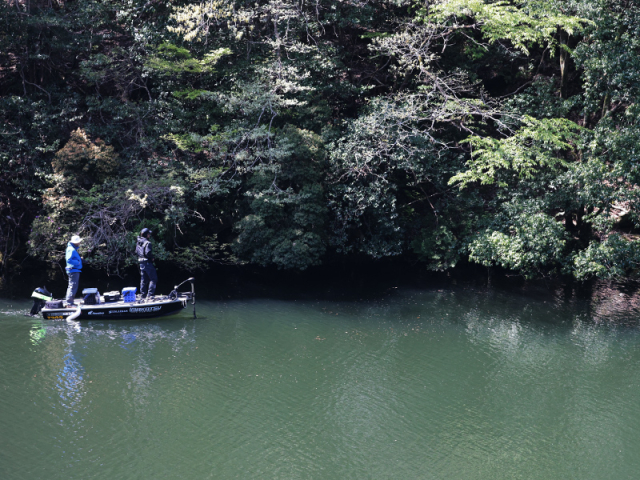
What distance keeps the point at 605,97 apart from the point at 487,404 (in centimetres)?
906

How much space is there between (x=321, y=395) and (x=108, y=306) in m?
5.00

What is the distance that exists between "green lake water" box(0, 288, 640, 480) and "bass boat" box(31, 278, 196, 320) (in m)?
0.25

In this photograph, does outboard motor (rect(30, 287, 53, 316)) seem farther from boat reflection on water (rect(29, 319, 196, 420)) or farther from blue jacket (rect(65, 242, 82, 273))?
blue jacket (rect(65, 242, 82, 273))

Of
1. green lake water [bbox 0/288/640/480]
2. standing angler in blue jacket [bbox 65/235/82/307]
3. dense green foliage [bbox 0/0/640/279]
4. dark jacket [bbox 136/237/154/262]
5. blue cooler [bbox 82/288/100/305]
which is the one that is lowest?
green lake water [bbox 0/288/640/480]

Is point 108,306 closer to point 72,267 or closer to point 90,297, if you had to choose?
point 90,297

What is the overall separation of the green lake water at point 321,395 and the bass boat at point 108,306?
9.9 inches

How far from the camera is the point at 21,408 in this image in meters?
8.10

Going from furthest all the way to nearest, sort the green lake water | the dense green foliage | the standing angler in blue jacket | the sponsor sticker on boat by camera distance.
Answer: the dense green foliage
the sponsor sticker on boat
the standing angler in blue jacket
the green lake water

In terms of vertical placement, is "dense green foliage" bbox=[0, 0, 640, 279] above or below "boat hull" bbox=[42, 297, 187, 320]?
above

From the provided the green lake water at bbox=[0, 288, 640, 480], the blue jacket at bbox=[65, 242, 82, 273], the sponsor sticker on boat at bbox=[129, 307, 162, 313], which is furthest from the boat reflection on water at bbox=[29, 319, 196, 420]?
the blue jacket at bbox=[65, 242, 82, 273]

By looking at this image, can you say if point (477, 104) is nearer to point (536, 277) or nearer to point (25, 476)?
point (536, 277)

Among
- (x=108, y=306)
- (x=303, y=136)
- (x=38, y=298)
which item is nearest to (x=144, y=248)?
(x=108, y=306)

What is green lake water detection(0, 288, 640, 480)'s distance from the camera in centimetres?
720

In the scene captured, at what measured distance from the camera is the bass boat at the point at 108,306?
1132 cm
